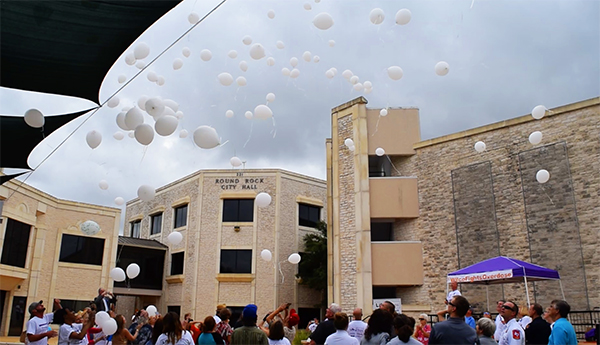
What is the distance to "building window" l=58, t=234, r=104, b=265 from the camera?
21750mm

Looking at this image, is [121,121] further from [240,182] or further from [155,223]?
[155,223]

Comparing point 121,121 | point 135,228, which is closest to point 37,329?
point 121,121

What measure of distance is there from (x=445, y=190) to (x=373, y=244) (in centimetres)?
343

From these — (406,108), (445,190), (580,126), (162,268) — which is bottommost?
(162,268)

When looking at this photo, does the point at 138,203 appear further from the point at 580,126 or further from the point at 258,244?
the point at 580,126

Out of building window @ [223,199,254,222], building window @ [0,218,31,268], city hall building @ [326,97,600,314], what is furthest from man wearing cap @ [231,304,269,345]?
building window @ [223,199,254,222]

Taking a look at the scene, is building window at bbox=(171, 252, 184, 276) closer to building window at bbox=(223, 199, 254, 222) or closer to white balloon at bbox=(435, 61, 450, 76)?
building window at bbox=(223, 199, 254, 222)

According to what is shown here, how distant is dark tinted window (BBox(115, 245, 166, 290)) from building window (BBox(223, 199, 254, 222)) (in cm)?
517

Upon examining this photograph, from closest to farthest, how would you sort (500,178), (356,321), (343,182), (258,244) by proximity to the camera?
1. (356,321)
2. (500,178)
3. (343,182)
4. (258,244)

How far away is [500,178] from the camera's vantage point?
17.0 metres

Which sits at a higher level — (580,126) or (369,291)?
(580,126)

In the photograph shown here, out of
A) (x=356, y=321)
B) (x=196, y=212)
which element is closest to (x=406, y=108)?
(x=196, y=212)

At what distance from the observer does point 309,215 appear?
27.3 metres

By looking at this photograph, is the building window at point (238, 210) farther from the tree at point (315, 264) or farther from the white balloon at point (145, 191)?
the white balloon at point (145, 191)
